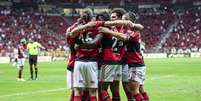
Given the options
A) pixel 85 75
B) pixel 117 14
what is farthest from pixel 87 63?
pixel 117 14

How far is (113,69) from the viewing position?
46.1ft

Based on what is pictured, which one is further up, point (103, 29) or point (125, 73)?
point (103, 29)

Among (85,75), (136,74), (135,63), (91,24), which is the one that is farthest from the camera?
(135,63)

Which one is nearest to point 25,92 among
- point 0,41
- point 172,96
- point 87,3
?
point 172,96

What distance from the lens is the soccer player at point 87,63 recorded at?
12.9 metres

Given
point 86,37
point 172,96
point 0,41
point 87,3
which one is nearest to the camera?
point 86,37

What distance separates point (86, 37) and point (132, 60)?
2.56 m

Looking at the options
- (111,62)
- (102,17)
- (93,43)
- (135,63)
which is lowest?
(135,63)

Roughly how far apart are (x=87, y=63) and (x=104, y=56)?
109 centimetres

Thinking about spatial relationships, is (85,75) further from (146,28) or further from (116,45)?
(146,28)

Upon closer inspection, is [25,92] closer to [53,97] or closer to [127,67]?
[53,97]

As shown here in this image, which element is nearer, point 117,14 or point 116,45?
point 117,14

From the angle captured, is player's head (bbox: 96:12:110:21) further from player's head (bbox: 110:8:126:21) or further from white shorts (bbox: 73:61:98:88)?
white shorts (bbox: 73:61:98:88)

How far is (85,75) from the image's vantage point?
1296 cm
